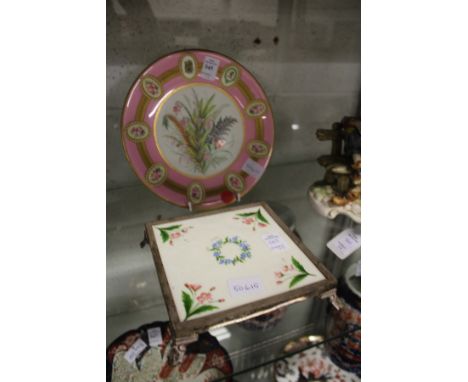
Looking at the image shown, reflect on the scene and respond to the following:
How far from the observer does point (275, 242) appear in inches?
24.5

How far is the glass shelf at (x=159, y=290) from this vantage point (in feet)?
2.16

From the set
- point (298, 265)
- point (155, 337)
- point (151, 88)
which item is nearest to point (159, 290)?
point (155, 337)

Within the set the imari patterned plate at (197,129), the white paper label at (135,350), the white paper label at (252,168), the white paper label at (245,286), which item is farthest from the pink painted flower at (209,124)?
the white paper label at (135,350)

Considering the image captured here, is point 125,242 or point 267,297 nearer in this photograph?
point 267,297

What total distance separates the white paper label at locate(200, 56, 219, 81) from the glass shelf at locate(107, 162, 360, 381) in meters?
0.30

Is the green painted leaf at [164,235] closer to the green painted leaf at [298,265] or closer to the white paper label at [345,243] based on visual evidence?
the green painted leaf at [298,265]

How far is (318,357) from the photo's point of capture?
2.26 feet

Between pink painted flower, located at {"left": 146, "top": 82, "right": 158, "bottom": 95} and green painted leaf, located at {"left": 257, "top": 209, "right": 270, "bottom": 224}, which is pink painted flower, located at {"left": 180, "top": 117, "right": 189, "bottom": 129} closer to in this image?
pink painted flower, located at {"left": 146, "top": 82, "right": 158, "bottom": 95}

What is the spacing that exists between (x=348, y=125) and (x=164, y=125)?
0.40 metres

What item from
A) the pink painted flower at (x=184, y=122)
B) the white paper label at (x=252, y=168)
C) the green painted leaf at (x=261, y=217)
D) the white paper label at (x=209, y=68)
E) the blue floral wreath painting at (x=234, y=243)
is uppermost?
the white paper label at (x=209, y=68)

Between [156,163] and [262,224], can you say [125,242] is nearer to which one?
[156,163]

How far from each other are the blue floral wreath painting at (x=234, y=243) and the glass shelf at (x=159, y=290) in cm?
16
